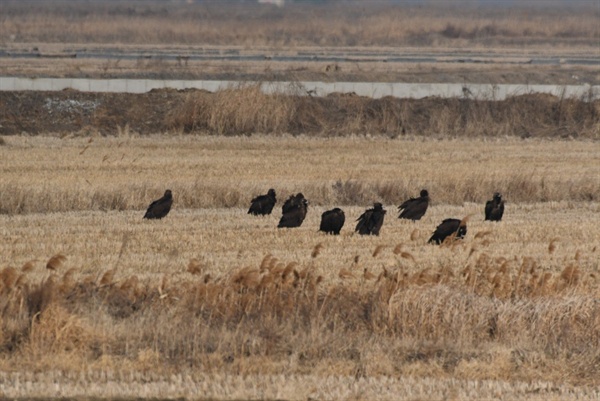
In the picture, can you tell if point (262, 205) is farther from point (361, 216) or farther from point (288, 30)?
point (288, 30)

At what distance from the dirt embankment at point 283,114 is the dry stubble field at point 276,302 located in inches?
444

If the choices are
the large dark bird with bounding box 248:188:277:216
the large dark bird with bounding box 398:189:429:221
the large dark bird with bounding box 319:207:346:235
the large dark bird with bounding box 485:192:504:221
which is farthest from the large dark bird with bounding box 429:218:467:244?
the large dark bird with bounding box 248:188:277:216

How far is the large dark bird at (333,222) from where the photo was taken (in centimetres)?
1705

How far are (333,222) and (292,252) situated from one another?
5.45 ft

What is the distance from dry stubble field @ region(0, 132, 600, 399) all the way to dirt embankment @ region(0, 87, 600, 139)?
37.0 feet

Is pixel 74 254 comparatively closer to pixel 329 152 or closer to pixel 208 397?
pixel 208 397

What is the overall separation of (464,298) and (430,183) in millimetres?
10823

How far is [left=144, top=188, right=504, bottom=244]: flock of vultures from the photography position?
1641 cm

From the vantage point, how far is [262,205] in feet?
63.0

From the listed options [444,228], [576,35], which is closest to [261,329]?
[444,228]

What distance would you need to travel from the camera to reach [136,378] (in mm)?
9719

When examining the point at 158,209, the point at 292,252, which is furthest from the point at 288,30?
the point at 292,252

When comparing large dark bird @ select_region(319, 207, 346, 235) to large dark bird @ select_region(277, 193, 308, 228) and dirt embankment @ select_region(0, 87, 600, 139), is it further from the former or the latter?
dirt embankment @ select_region(0, 87, 600, 139)

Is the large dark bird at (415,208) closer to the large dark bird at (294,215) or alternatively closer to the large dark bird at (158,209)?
the large dark bird at (294,215)
